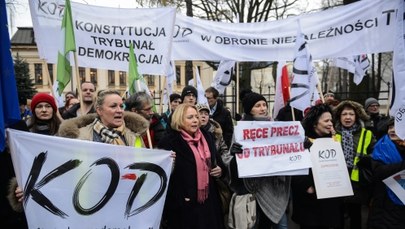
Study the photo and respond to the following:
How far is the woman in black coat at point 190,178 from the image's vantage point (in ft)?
12.9

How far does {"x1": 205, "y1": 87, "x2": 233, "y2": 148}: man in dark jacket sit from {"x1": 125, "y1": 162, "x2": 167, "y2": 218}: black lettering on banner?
9.57ft

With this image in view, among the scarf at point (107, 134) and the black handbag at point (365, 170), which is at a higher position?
the scarf at point (107, 134)

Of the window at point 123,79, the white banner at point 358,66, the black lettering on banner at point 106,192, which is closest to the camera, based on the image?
the black lettering on banner at point 106,192

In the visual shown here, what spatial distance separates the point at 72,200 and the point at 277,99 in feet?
12.9

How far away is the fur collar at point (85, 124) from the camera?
3508 millimetres

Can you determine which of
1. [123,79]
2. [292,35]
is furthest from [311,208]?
[123,79]

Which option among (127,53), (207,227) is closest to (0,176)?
(207,227)

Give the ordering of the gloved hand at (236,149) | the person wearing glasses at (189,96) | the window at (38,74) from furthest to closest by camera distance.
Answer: the window at (38,74) < the person wearing glasses at (189,96) < the gloved hand at (236,149)

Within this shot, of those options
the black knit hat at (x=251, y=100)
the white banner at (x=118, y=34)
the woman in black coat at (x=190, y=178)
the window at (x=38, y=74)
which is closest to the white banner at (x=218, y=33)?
the white banner at (x=118, y=34)

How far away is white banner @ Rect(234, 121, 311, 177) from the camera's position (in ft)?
14.1

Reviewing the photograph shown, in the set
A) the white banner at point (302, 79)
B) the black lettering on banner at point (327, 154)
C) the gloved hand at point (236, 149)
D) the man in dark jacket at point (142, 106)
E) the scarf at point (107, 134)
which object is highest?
the white banner at point (302, 79)

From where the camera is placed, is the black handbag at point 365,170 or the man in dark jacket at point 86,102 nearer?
the black handbag at point 365,170

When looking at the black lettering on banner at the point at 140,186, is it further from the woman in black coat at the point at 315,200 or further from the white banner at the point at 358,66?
the white banner at the point at 358,66

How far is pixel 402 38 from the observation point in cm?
437
